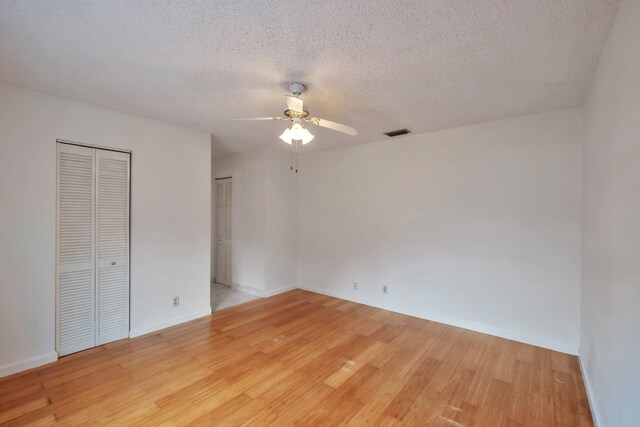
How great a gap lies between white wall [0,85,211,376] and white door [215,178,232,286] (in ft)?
4.55

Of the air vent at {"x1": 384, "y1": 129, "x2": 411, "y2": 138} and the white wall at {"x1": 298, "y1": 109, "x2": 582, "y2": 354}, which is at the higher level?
the air vent at {"x1": 384, "y1": 129, "x2": 411, "y2": 138}

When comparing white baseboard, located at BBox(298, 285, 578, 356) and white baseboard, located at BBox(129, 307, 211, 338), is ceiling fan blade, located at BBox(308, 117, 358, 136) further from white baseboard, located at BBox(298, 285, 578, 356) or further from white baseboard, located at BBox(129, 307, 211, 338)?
white baseboard, located at BBox(129, 307, 211, 338)

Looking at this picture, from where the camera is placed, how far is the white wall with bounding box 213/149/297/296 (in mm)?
A: 4582

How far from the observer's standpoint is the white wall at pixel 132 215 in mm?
2359

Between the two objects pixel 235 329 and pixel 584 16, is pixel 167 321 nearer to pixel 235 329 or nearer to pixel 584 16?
pixel 235 329

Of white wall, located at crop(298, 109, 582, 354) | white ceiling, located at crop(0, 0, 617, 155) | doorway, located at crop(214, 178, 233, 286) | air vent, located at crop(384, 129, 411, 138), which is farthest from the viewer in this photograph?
doorway, located at crop(214, 178, 233, 286)

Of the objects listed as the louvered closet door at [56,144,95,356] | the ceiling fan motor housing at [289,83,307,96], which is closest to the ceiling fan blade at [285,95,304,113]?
the ceiling fan motor housing at [289,83,307,96]

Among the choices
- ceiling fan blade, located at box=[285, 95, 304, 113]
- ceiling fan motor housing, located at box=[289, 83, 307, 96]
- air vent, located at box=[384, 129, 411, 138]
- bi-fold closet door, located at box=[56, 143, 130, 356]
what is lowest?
bi-fold closet door, located at box=[56, 143, 130, 356]

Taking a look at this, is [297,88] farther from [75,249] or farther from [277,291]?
[277,291]

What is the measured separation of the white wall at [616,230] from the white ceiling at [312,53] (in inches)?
10.9

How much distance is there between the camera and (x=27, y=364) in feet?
7.94

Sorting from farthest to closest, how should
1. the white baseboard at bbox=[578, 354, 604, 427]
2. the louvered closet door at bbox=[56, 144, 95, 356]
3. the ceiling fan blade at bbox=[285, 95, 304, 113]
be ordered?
the louvered closet door at bbox=[56, 144, 95, 356] < the ceiling fan blade at bbox=[285, 95, 304, 113] < the white baseboard at bbox=[578, 354, 604, 427]

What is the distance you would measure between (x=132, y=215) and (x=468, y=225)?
3.93 metres

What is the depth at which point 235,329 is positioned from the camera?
3305mm
